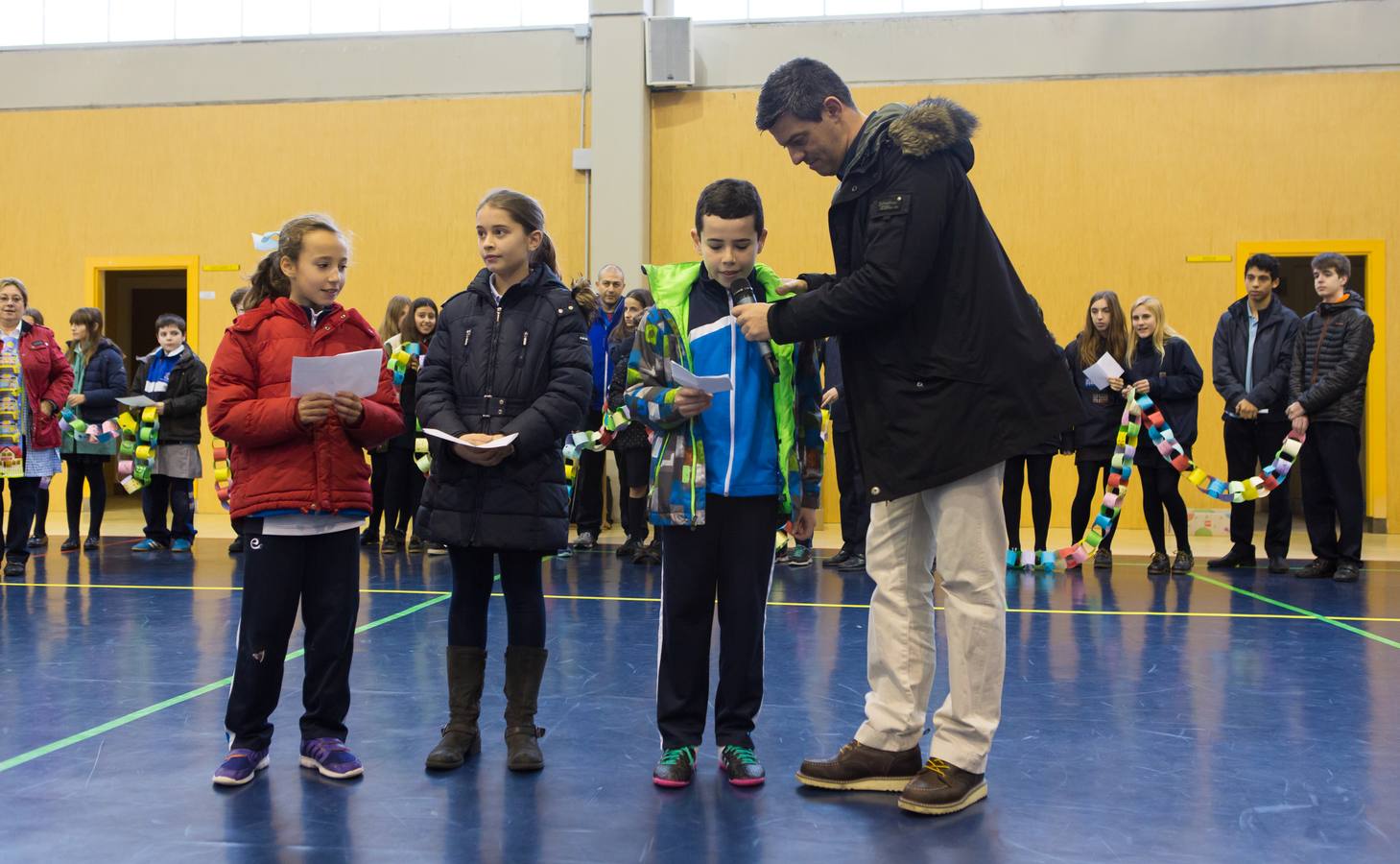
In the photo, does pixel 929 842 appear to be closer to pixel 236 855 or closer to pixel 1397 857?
pixel 1397 857

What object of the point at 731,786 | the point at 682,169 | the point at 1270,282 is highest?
the point at 682,169

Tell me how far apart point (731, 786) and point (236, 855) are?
3.91 feet

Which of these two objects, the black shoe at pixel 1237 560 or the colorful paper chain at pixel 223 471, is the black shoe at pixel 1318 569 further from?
the colorful paper chain at pixel 223 471

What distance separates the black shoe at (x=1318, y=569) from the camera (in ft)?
23.9

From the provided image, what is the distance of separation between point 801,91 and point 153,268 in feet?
33.7

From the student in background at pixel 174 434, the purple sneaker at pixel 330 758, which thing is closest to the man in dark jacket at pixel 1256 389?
the purple sneaker at pixel 330 758

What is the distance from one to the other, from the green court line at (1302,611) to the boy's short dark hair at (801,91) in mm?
3626

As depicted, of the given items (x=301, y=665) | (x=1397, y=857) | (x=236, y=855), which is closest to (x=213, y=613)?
(x=301, y=665)

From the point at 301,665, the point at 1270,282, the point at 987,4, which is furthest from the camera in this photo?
the point at 987,4

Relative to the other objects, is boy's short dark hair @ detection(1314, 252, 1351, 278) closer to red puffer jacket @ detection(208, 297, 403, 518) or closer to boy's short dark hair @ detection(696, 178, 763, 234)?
boy's short dark hair @ detection(696, 178, 763, 234)

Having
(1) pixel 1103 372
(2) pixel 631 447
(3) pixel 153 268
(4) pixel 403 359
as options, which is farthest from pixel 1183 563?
(3) pixel 153 268

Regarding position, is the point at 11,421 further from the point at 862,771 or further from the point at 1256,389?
the point at 1256,389

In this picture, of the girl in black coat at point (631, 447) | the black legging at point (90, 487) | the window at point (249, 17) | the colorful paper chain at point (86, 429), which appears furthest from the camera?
Answer: the window at point (249, 17)

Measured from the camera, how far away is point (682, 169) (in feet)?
36.3
